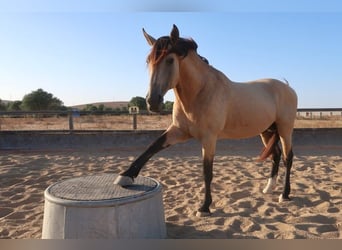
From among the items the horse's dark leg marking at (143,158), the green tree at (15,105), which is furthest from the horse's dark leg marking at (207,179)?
the green tree at (15,105)

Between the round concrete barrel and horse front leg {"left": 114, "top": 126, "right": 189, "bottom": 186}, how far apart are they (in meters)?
0.23

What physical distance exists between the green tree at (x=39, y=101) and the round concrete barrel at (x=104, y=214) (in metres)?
41.0

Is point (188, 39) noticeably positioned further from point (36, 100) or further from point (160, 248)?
point (36, 100)

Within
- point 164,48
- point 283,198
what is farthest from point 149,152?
point 283,198

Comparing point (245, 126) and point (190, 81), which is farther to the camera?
point (245, 126)

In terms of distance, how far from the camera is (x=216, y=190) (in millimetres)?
4383

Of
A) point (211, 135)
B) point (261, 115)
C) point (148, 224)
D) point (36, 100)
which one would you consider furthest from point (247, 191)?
point (36, 100)

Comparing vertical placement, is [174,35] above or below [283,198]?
above

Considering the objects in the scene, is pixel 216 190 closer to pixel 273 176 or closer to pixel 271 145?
pixel 273 176

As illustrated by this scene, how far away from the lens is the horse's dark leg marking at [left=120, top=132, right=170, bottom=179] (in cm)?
298

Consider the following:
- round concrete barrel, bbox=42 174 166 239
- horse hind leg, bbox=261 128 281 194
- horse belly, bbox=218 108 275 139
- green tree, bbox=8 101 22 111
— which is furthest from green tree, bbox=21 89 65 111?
round concrete barrel, bbox=42 174 166 239

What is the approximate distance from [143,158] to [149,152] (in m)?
0.10

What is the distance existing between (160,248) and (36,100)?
45521mm

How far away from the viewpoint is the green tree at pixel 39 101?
135ft
